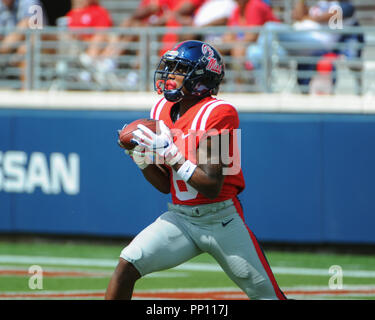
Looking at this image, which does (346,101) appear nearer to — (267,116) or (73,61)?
(267,116)

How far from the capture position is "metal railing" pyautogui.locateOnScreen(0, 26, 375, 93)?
9578 millimetres

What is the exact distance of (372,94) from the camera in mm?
9492

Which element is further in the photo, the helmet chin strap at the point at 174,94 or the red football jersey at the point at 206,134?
the helmet chin strap at the point at 174,94

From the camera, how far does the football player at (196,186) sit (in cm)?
474

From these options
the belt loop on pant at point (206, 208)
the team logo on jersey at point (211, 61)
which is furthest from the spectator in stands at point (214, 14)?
the belt loop on pant at point (206, 208)

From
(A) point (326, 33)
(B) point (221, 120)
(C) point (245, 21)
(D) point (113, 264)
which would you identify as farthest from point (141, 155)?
(C) point (245, 21)

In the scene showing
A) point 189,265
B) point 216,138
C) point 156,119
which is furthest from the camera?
point 189,265

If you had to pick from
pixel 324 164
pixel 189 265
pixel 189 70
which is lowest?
pixel 189 265

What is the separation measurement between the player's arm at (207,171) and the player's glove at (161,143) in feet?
0.16

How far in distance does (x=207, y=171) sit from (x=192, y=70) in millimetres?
678

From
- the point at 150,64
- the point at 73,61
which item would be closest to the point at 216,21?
the point at 150,64

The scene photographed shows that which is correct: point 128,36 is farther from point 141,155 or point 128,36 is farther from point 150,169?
point 141,155

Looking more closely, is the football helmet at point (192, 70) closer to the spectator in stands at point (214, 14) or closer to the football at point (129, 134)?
the football at point (129, 134)

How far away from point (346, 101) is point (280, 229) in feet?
5.46
